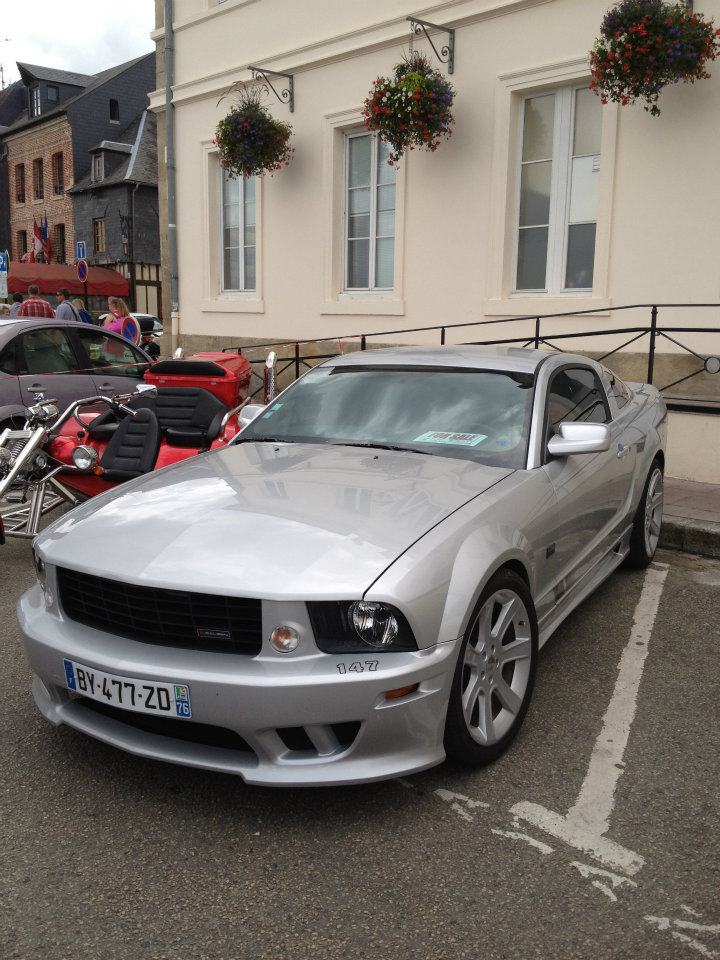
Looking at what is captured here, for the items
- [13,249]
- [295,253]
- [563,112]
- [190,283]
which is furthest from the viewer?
[13,249]

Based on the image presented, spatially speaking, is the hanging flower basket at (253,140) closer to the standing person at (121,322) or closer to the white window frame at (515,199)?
the standing person at (121,322)

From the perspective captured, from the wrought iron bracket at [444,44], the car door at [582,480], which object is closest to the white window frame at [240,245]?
the wrought iron bracket at [444,44]

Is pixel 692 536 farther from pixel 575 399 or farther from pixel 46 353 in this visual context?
pixel 46 353

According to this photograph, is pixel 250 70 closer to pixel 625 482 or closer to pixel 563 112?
pixel 563 112

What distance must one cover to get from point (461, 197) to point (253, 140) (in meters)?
3.21

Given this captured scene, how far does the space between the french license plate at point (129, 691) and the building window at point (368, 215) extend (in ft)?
30.0

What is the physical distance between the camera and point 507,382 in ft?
14.1

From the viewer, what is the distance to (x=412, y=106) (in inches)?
379

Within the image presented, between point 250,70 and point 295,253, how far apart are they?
2731 millimetres

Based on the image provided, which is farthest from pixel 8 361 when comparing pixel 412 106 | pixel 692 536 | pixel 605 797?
pixel 605 797

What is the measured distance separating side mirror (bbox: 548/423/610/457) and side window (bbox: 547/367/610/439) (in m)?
0.13

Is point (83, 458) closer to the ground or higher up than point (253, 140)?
closer to the ground

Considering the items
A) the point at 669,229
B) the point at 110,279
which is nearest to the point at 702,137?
the point at 669,229

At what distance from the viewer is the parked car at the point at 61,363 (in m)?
8.25
